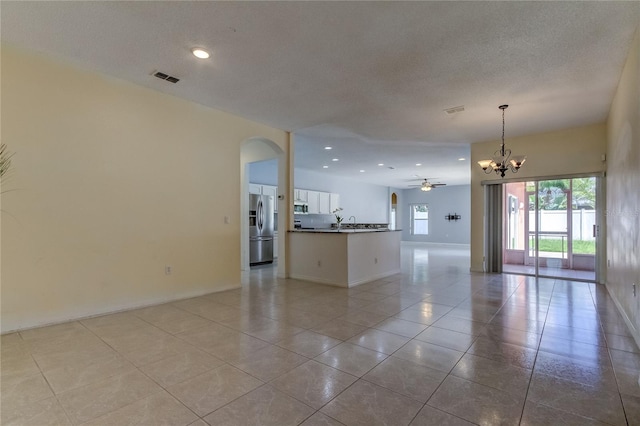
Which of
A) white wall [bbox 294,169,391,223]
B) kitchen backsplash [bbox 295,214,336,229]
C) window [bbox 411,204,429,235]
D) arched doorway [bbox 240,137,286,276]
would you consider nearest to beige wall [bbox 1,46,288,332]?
arched doorway [bbox 240,137,286,276]

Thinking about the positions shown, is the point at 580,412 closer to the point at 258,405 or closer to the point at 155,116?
the point at 258,405

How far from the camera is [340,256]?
5.53 m

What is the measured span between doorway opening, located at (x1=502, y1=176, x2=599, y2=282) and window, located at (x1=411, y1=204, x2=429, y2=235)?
793cm

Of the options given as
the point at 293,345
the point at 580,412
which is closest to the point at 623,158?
the point at 580,412

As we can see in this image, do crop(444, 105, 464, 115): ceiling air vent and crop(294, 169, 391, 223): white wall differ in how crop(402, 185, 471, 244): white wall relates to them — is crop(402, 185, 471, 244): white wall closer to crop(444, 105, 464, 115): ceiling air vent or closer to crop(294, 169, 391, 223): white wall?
crop(294, 169, 391, 223): white wall

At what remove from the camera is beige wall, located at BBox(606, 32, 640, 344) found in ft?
10.00

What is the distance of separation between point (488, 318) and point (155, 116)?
16.5ft

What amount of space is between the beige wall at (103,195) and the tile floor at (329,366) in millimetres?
415

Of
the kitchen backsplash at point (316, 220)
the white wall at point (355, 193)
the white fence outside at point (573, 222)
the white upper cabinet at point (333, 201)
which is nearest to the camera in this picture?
the white fence outside at point (573, 222)

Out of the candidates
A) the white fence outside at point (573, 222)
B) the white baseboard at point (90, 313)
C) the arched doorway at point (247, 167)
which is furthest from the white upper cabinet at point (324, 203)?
the white baseboard at point (90, 313)

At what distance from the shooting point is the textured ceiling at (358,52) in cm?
263

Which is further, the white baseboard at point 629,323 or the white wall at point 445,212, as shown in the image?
the white wall at point 445,212

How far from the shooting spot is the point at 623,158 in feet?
12.8

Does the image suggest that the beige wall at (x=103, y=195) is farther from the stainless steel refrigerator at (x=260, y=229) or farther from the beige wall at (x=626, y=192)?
the beige wall at (x=626, y=192)
